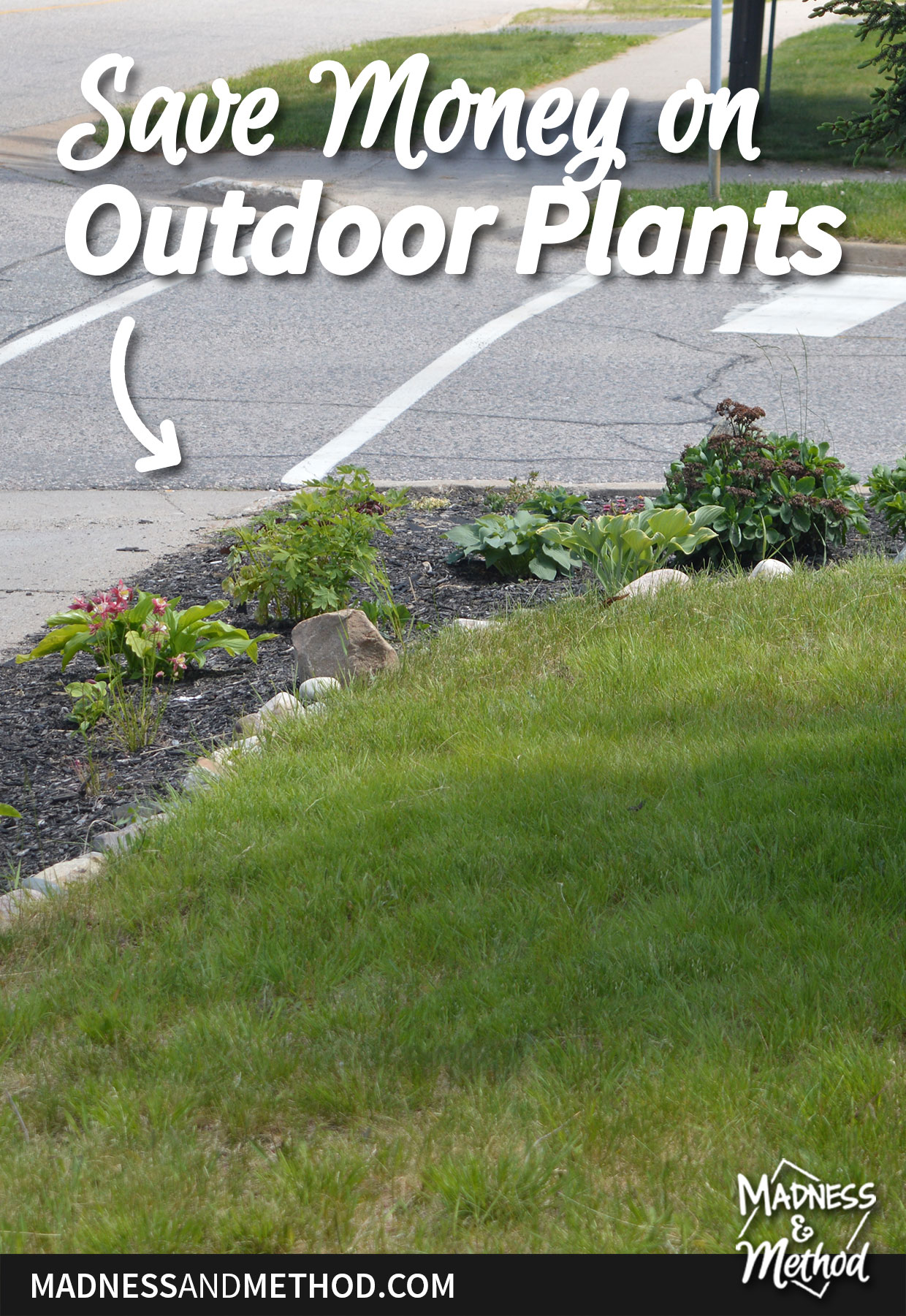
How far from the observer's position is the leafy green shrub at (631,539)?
5340 millimetres

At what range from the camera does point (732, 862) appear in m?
3.25

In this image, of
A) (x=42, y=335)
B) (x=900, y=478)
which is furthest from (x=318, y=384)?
(x=900, y=478)

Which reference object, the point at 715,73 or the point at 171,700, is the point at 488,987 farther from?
the point at 715,73

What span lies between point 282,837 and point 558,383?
555 centimetres

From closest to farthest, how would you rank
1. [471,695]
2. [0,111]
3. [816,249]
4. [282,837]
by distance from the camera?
[282,837] → [471,695] → [816,249] → [0,111]

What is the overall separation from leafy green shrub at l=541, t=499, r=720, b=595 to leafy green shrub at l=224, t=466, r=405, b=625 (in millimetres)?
779

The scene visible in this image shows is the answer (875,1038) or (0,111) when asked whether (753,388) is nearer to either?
(875,1038)

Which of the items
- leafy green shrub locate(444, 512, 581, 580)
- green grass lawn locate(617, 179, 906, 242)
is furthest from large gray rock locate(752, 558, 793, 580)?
green grass lawn locate(617, 179, 906, 242)

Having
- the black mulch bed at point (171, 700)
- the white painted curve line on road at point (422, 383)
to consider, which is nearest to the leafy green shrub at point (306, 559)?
the black mulch bed at point (171, 700)

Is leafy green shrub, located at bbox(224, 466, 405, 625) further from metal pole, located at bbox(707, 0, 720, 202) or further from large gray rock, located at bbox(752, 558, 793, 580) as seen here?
metal pole, located at bbox(707, 0, 720, 202)

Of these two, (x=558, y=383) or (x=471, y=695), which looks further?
(x=558, y=383)

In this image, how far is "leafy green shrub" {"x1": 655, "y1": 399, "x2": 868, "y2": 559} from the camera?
18.5ft
